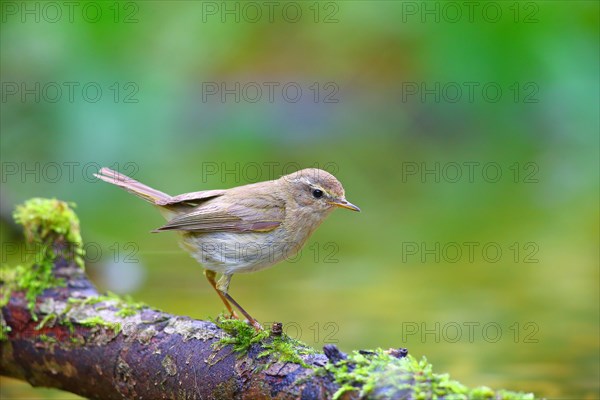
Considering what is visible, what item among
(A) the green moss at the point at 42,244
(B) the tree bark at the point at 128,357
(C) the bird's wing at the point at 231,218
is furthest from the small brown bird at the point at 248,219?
(B) the tree bark at the point at 128,357

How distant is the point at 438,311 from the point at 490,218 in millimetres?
3025

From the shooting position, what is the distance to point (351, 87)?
48.9 feet

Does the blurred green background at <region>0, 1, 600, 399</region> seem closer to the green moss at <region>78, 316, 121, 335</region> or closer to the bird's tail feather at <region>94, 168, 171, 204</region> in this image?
the green moss at <region>78, 316, 121, 335</region>

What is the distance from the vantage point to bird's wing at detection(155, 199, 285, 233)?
18.6ft

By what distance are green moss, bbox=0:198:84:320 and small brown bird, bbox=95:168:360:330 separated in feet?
1.57

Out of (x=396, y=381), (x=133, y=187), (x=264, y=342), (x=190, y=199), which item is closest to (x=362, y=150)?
(x=133, y=187)

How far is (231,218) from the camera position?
572 cm

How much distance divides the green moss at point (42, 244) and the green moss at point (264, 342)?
1.61 meters

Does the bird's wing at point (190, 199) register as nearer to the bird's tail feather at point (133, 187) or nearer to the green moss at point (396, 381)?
the bird's tail feather at point (133, 187)

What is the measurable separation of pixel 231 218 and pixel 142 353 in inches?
45.7

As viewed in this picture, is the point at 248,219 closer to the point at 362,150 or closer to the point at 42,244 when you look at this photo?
the point at 42,244

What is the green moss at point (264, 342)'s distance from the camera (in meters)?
4.32

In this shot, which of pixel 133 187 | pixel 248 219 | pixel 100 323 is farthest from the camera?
pixel 133 187

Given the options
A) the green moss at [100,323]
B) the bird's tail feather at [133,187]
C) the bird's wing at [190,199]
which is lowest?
the green moss at [100,323]
